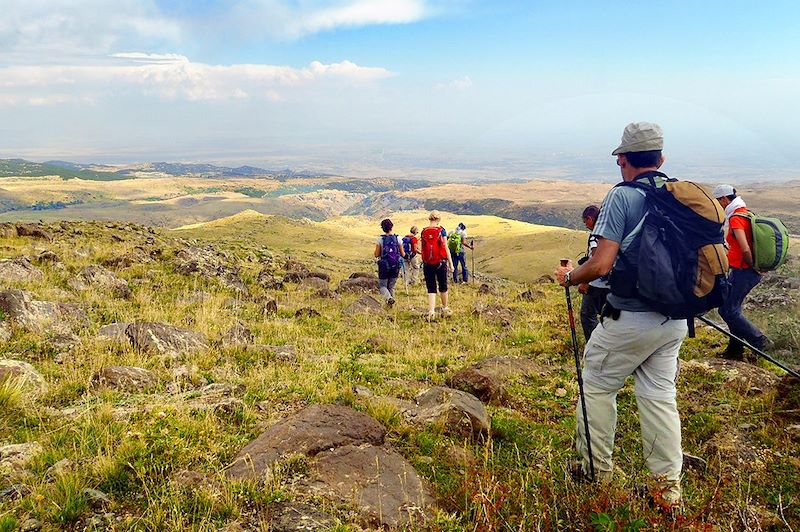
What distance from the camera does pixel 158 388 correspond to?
222 inches

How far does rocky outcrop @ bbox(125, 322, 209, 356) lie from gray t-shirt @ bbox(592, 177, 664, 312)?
20.4 ft

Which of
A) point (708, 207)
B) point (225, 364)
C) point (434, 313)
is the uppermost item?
point (708, 207)

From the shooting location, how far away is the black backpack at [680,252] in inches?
139

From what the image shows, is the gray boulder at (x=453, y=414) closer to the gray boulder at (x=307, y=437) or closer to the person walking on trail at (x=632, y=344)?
the gray boulder at (x=307, y=437)

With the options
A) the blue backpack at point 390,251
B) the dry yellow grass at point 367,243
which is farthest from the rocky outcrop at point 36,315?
the dry yellow grass at point 367,243

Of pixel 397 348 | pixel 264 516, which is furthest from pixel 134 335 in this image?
pixel 264 516

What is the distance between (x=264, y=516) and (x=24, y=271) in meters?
11.2

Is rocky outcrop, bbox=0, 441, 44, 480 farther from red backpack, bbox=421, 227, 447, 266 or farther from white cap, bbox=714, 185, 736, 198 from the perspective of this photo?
white cap, bbox=714, 185, 736, 198

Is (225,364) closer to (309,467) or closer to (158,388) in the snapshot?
(158,388)

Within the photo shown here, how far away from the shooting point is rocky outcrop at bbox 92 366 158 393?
5520mm

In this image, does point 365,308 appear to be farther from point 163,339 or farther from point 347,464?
point 347,464

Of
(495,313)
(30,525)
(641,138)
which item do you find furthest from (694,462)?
(495,313)

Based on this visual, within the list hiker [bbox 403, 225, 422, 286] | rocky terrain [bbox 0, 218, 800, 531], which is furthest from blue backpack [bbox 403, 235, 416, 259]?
rocky terrain [bbox 0, 218, 800, 531]

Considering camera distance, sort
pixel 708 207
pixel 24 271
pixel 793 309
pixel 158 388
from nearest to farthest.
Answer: pixel 708 207 → pixel 158 388 → pixel 24 271 → pixel 793 309
